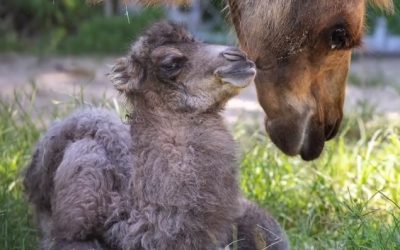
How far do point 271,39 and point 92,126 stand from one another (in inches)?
26.4

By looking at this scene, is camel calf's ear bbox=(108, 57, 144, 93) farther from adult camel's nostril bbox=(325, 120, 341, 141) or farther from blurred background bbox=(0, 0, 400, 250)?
adult camel's nostril bbox=(325, 120, 341, 141)

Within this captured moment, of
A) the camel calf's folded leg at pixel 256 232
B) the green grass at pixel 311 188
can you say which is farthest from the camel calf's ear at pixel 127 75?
the green grass at pixel 311 188

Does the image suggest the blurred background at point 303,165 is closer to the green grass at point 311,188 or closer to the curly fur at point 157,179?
the green grass at point 311,188

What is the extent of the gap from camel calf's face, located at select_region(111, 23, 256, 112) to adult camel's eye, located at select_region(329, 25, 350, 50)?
2.05 ft

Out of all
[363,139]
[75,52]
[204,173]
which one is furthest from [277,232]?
[75,52]

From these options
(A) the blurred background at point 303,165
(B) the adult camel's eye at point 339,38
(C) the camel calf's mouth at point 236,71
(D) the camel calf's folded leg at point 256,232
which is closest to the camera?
(C) the camel calf's mouth at point 236,71

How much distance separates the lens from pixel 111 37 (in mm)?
9562

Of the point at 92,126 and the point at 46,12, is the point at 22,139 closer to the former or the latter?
the point at 92,126

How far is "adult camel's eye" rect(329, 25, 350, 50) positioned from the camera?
3.08 m

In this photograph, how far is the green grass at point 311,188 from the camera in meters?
3.14

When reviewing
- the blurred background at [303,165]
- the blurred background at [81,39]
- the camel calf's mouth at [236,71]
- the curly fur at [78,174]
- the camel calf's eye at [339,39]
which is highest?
the camel calf's mouth at [236,71]

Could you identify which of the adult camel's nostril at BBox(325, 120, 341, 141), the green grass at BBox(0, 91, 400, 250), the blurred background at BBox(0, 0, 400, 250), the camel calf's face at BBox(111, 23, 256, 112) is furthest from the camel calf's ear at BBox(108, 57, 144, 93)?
the adult camel's nostril at BBox(325, 120, 341, 141)

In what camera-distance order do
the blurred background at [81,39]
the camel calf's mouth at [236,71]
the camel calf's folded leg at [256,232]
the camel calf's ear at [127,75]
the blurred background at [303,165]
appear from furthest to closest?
the blurred background at [81,39]
the blurred background at [303,165]
the camel calf's folded leg at [256,232]
the camel calf's ear at [127,75]
the camel calf's mouth at [236,71]

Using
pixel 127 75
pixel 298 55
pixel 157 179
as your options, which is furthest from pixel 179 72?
pixel 298 55
